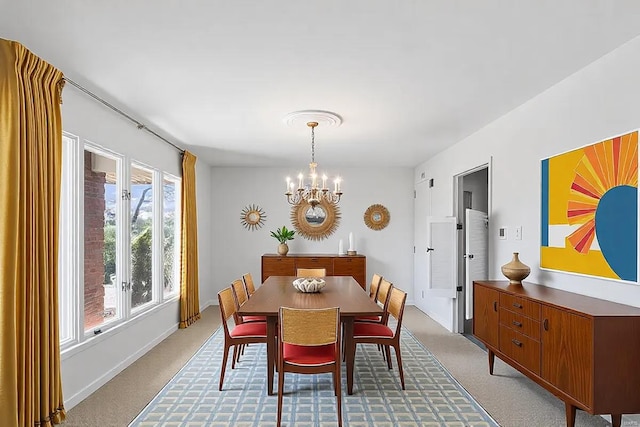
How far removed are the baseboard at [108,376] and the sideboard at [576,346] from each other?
3.35m

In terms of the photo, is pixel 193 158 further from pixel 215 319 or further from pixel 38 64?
pixel 38 64

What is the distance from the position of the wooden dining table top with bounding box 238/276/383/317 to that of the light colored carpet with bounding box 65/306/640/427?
106 centimetres

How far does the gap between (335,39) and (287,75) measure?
65cm

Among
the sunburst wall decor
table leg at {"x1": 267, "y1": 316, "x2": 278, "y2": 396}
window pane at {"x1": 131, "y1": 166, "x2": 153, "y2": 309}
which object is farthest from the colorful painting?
the sunburst wall decor

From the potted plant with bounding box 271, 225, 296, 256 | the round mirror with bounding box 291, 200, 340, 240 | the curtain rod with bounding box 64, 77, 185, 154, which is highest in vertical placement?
the curtain rod with bounding box 64, 77, 185, 154

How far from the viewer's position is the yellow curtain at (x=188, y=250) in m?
5.56

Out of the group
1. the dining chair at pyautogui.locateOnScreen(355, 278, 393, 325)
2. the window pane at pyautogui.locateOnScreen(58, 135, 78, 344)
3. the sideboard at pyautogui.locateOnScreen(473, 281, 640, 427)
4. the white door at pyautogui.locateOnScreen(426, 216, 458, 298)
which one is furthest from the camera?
the white door at pyautogui.locateOnScreen(426, 216, 458, 298)

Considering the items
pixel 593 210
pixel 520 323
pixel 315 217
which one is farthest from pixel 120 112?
pixel 315 217

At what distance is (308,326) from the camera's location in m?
2.78

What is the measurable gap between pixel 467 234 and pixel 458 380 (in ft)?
5.27

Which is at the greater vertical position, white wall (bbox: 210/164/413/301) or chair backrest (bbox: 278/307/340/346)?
white wall (bbox: 210/164/413/301)

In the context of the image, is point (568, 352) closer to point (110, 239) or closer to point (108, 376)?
point (108, 376)

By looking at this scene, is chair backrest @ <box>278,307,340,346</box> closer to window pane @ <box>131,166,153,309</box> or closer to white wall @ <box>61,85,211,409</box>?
white wall @ <box>61,85,211,409</box>

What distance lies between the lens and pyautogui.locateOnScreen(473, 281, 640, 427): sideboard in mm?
2254
